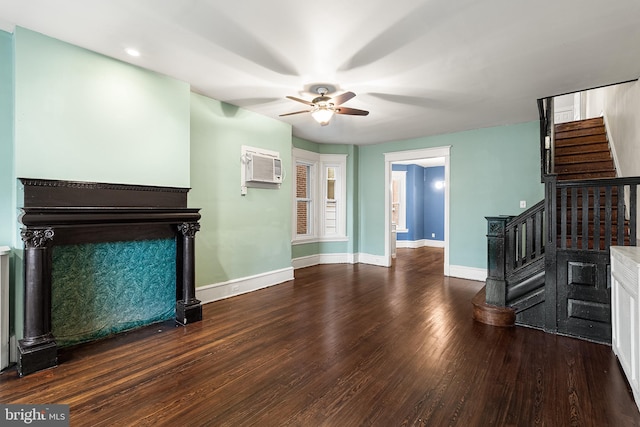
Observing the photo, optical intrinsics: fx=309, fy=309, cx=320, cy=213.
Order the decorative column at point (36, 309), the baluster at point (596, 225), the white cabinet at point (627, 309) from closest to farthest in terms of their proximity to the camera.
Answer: the white cabinet at point (627, 309)
the decorative column at point (36, 309)
the baluster at point (596, 225)

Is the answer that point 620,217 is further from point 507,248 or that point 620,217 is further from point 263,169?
point 263,169

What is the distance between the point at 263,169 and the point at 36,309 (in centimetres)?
294

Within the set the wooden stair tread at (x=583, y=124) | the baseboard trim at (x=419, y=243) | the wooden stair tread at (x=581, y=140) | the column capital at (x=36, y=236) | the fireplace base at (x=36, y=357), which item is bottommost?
the fireplace base at (x=36, y=357)

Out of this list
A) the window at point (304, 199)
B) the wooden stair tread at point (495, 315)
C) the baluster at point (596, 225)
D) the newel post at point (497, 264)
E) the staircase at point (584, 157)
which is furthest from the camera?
the window at point (304, 199)

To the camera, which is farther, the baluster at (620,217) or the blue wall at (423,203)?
the blue wall at (423,203)

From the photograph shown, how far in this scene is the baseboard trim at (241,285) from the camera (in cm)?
399

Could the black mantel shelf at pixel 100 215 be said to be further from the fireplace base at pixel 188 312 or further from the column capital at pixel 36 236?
the fireplace base at pixel 188 312

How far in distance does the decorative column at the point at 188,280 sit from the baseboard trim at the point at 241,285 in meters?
0.49

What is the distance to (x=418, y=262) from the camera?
7.19 metres

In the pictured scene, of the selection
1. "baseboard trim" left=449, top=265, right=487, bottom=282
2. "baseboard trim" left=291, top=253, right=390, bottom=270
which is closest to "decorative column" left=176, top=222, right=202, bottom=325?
"baseboard trim" left=291, top=253, right=390, bottom=270

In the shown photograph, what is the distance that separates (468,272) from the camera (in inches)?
219

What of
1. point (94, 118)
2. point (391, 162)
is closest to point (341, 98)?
point (94, 118)

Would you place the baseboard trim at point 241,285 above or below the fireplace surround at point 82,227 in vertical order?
below

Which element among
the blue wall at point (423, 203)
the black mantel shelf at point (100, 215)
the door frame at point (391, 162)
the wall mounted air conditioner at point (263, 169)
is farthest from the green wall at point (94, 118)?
the blue wall at point (423, 203)
